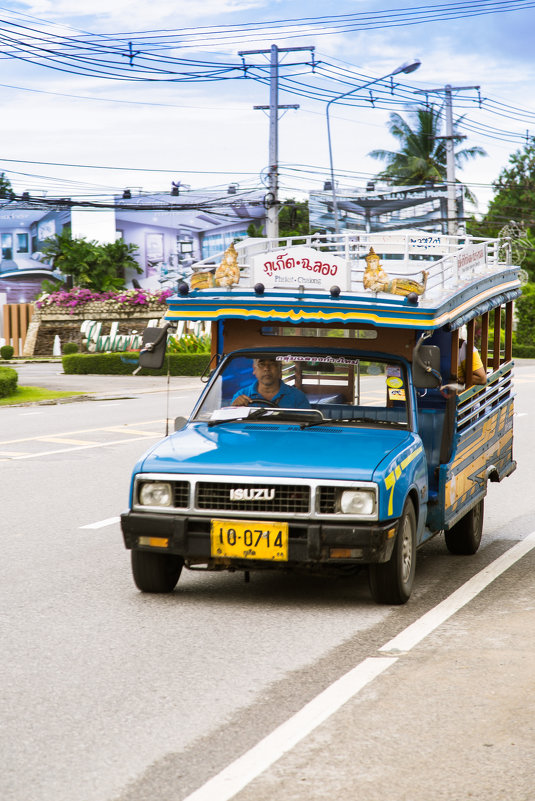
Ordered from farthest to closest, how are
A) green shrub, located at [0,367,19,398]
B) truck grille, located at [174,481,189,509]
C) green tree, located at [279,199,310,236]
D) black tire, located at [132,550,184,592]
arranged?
1. green tree, located at [279,199,310,236]
2. green shrub, located at [0,367,19,398]
3. black tire, located at [132,550,184,592]
4. truck grille, located at [174,481,189,509]

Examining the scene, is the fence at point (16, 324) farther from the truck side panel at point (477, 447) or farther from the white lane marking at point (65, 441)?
the truck side panel at point (477, 447)

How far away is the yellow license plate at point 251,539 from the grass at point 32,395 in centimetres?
2228

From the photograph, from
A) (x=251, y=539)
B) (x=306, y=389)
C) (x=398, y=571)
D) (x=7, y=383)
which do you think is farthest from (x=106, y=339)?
(x=251, y=539)

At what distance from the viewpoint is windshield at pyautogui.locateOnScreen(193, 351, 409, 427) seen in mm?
8312

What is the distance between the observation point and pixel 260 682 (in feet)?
18.6

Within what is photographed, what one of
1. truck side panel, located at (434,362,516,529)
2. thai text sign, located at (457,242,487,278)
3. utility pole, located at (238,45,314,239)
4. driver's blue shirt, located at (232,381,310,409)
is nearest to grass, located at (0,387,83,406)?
utility pole, located at (238,45,314,239)

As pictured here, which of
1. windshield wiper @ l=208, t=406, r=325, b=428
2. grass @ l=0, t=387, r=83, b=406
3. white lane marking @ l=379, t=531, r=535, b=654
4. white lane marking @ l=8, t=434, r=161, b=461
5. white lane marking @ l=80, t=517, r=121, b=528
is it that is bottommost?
grass @ l=0, t=387, r=83, b=406

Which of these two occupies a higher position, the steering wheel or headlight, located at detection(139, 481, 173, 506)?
the steering wheel

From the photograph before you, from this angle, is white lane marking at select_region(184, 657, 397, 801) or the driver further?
the driver

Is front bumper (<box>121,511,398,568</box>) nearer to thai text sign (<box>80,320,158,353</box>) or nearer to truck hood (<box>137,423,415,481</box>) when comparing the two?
truck hood (<box>137,423,415,481</box>)

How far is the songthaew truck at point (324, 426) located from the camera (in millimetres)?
6957

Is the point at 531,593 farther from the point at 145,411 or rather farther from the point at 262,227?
the point at 262,227

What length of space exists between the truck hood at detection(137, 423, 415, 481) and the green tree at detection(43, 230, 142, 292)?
5811 cm

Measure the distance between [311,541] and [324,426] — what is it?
4.42ft
